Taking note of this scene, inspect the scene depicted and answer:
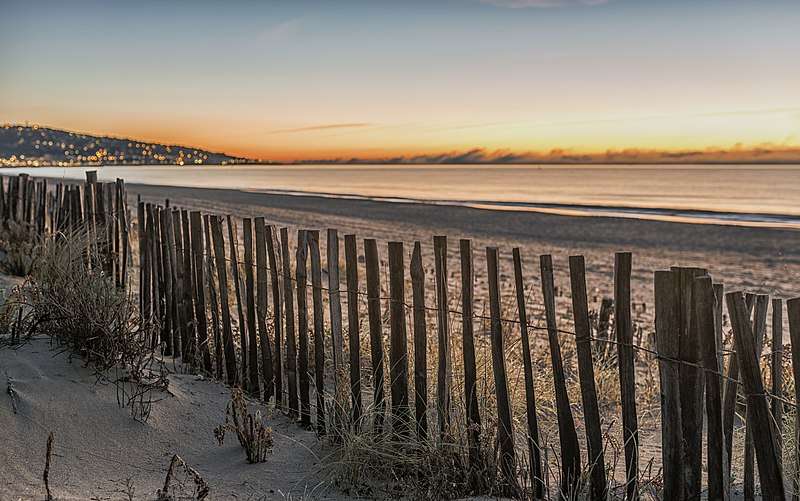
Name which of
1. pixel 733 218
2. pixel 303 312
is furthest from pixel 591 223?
pixel 303 312

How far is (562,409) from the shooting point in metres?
3.19

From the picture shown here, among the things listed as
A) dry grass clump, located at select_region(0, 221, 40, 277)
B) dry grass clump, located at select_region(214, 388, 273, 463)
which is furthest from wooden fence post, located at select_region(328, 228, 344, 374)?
dry grass clump, located at select_region(0, 221, 40, 277)

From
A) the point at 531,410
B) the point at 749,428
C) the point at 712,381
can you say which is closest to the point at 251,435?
the point at 531,410

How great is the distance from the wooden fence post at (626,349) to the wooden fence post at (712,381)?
0.29 m

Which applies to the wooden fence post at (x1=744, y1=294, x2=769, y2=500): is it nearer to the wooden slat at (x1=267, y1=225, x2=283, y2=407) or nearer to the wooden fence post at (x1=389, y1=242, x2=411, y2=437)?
the wooden fence post at (x1=389, y1=242, x2=411, y2=437)

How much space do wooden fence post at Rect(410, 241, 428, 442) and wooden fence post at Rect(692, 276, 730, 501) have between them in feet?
4.29

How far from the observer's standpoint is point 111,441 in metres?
3.65

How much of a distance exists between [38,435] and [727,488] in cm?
323

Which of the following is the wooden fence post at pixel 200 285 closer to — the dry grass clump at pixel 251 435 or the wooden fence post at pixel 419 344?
the dry grass clump at pixel 251 435

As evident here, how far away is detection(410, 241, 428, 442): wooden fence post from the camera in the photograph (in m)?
3.51

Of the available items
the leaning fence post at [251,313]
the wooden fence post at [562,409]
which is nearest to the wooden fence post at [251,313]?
the leaning fence post at [251,313]

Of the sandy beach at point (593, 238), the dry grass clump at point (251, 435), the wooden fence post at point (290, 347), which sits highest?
the wooden fence post at point (290, 347)

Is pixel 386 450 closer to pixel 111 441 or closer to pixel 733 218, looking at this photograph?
pixel 111 441

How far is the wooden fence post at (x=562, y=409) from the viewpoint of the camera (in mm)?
3133
